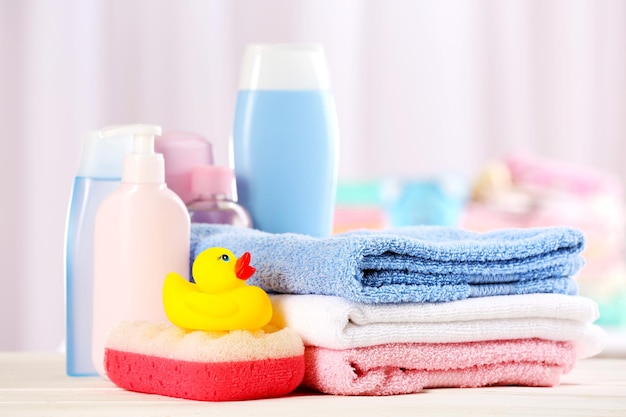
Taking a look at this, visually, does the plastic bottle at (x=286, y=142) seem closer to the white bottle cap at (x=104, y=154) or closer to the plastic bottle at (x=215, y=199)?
the plastic bottle at (x=215, y=199)

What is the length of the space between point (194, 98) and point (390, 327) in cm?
182

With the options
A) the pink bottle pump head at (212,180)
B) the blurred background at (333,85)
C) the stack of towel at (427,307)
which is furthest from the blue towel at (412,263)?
the blurred background at (333,85)

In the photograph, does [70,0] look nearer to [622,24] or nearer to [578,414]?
[622,24]

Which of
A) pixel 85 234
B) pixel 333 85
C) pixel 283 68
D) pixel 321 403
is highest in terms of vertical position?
pixel 333 85

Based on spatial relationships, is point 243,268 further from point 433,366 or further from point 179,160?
point 179,160

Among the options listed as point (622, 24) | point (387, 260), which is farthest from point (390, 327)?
point (622, 24)

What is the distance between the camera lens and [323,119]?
95 centimetres

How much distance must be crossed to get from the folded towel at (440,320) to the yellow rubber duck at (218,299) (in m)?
0.03

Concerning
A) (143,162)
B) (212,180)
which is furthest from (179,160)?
(143,162)

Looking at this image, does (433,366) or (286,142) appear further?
(286,142)

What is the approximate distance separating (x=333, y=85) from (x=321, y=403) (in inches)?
75.6

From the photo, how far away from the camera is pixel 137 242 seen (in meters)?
0.75

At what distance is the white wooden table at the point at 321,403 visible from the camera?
61 cm

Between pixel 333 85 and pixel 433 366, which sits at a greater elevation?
pixel 333 85
